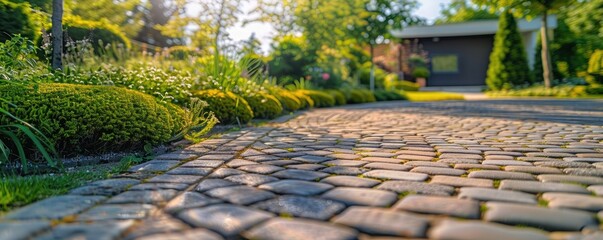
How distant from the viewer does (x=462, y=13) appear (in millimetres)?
39562

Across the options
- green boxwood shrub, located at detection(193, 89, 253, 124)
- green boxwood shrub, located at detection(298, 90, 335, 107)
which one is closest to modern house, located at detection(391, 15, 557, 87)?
green boxwood shrub, located at detection(298, 90, 335, 107)

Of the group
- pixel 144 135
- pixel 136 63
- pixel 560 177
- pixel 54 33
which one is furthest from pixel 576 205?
pixel 136 63

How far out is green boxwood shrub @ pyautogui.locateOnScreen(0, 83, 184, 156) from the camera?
2.92 meters

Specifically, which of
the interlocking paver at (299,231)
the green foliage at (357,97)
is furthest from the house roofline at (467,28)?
the interlocking paver at (299,231)

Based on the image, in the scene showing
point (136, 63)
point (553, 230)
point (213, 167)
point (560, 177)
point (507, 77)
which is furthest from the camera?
point (507, 77)

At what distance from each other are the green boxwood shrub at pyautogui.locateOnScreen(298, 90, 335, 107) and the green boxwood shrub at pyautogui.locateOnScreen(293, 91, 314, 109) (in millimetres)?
408

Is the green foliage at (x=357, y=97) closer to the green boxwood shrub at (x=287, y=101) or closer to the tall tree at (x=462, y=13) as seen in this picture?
the green boxwood shrub at (x=287, y=101)

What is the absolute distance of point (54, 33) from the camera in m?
4.11

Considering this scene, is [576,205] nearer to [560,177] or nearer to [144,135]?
[560,177]

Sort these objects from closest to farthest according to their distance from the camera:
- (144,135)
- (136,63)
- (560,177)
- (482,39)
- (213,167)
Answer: (560,177)
(213,167)
(144,135)
(136,63)
(482,39)

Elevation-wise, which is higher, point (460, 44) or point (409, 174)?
point (460, 44)

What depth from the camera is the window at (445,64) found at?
25.6 meters

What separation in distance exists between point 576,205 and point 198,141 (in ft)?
9.91

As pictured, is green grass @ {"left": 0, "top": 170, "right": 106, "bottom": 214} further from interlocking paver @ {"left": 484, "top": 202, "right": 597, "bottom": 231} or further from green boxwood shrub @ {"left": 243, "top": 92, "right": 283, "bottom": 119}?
green boxwood shrub @ {"left": 243, "top": 92, "right": 283, "bottom": 119}
